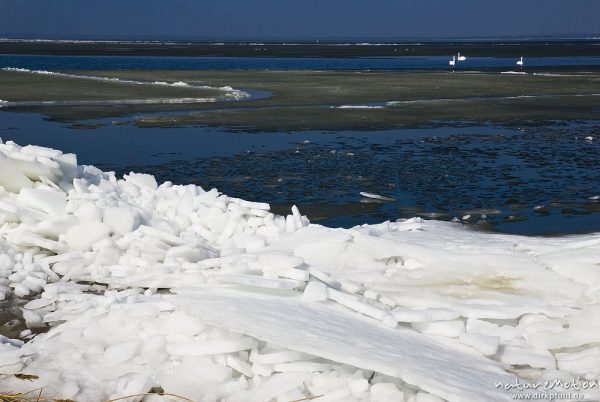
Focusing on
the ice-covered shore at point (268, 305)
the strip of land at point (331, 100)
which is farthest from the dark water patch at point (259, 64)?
the ice-covered shore at point (268, 305)

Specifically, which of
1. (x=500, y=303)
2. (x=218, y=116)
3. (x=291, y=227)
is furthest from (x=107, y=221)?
(x=218, y=116)

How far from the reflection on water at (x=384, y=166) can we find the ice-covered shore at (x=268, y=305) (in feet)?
7.35

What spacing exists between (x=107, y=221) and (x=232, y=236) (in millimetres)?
1076

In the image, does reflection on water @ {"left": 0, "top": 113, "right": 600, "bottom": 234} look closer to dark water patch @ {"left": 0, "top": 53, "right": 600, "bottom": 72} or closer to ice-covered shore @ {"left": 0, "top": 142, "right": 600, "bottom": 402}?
ice-covered shore @ {"left": 0, "top": 142, "right": 600, "bottom": 402}

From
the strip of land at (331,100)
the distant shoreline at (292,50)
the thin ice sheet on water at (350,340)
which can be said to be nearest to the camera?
the thin ice sheet on water at (350,340)

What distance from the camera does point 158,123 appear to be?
17656 millimetres

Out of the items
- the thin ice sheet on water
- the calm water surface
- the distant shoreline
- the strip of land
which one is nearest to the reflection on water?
the strip of land

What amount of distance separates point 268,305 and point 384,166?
7.89 m

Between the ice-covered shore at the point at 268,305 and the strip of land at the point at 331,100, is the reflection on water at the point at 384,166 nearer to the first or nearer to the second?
the strip of land at the point at 331,100

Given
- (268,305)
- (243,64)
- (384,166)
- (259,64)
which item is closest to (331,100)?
(384,166)

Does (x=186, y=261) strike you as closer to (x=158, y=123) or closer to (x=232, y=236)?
(x=232, y=236)

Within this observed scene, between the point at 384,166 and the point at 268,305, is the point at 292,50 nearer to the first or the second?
the point at 384,166

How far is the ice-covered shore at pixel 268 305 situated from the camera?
4.03 m

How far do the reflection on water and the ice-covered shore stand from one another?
224 centimetres
